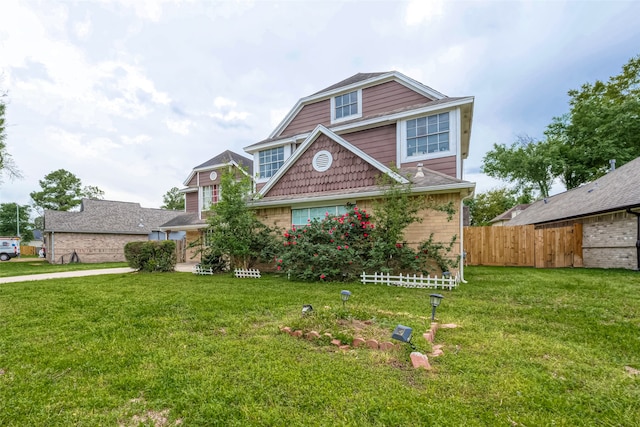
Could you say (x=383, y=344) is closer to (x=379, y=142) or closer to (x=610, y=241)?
(x=379, y=142)

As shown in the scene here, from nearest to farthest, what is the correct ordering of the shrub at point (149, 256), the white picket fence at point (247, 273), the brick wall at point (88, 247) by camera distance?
1. the white picket fence at point (247, 273)
2. the shrub at point (149, 256)
3. the brick wall at point (88, 247)

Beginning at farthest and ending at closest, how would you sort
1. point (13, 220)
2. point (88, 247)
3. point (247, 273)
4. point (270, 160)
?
point (13, 220)
point (88, 247)
point (270, 160)
point (247, 273)

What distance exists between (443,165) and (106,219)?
25109 millimetres

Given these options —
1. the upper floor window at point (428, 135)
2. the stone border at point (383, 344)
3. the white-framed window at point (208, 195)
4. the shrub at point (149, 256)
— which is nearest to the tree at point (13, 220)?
the white-framed window at point (208, 195)

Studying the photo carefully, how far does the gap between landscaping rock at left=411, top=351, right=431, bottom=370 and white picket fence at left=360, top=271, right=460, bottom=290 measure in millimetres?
4642

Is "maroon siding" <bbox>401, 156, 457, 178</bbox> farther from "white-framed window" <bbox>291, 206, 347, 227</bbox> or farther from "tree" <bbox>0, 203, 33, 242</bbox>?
"tree" <bbox>0, 203, 33, 242</bbox>

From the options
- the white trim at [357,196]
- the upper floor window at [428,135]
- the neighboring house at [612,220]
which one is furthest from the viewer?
the neighboring house at [612,220]

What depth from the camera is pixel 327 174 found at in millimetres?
10023

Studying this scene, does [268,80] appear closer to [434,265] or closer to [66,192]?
[434,265]

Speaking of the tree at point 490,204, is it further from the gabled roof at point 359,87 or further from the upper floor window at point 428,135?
the upper floor window at point 428,135

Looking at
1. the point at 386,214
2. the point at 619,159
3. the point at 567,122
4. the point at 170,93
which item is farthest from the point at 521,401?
the point at 567,122

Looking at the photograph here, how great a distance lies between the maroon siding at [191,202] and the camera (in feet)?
61.3

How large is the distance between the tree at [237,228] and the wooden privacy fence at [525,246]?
33.3 ft

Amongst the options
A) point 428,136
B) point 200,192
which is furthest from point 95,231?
point 428,136
